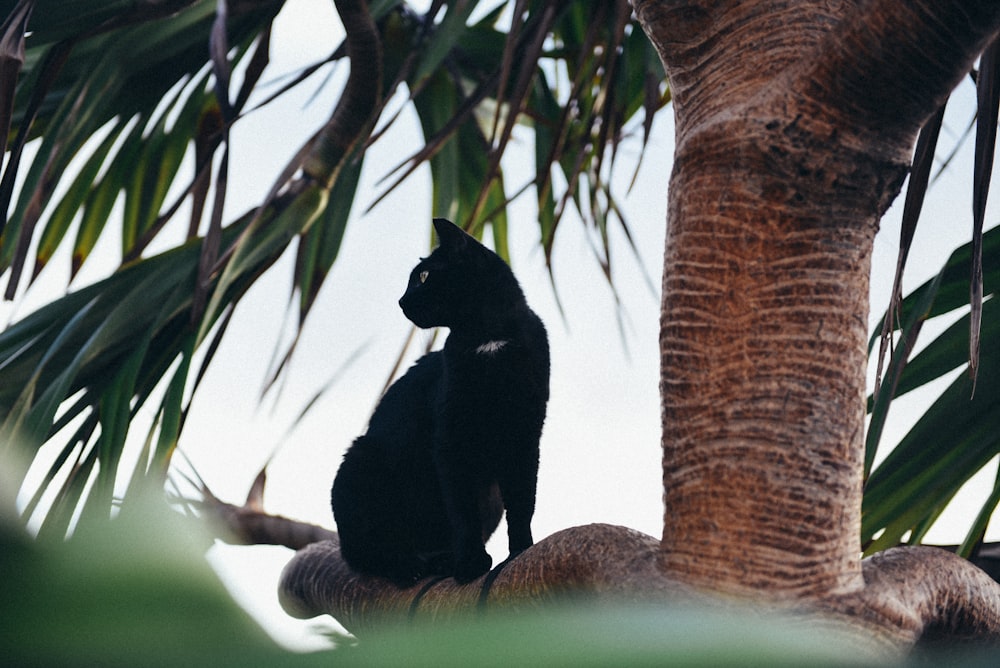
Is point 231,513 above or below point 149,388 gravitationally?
below

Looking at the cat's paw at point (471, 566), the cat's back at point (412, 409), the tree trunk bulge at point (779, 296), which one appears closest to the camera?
the tree trunk bulge at point (779, 296)

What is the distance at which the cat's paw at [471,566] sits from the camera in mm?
836

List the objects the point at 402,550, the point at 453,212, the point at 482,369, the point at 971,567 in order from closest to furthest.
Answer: the point at 971,567 < the point at 482,369 < the point at 402,550 < the point at 453,212

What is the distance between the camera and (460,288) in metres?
0.88

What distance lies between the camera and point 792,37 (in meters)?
0.58

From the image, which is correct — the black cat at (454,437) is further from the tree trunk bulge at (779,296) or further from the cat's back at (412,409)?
the tree trunk bulge at (779,296)

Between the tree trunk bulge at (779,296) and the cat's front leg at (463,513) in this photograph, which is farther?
the cat's front leg at (463,513)

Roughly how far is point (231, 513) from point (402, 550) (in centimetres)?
47

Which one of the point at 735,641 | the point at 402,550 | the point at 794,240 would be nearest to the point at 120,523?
the point at 735,641

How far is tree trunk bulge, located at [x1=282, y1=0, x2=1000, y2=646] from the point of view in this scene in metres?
0.54

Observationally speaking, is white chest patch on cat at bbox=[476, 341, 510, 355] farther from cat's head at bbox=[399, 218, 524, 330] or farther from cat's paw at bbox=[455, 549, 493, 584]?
cat's paw at bbox=[455, 549, 493, 584]

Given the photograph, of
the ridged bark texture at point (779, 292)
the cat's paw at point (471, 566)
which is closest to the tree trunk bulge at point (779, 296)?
the ridged bark texture at point (779, 292)

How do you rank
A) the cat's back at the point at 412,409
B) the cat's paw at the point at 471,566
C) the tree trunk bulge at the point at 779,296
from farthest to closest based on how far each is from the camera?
the cat's back at the point at 412,409 < the cat's paw at the point at 471,566 < the tree trunk bulge at the point at 779,296

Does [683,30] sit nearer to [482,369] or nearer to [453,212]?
[482,369]
